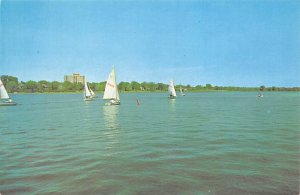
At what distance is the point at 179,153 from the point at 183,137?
267 inches

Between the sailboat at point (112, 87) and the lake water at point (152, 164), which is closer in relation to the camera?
the lake water at point (152, 164)

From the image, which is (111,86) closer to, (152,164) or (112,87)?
(112,87)

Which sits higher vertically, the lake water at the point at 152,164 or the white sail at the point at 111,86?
the white sail at the point at 111,86

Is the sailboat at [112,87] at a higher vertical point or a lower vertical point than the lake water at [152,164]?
higher

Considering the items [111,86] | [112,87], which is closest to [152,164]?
[111,86]

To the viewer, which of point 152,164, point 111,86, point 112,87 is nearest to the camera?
point 152,164

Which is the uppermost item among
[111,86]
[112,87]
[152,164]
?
[111,86]

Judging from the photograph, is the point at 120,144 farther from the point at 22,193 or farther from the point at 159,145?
the point at 22,193

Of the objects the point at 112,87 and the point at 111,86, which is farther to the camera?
the point at 112,87

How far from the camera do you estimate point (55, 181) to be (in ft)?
47.0

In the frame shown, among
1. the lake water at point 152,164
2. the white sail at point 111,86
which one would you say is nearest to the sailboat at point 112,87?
the white sail at point 111,86

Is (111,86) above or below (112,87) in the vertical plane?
above

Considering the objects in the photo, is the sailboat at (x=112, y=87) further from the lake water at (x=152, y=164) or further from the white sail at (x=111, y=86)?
the lake water at (x=152, y=164)

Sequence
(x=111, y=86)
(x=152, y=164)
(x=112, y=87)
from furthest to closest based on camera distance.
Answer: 1. (x=112, y=87)
2. (x=111, y=86)
3. (x=152, y=164)
